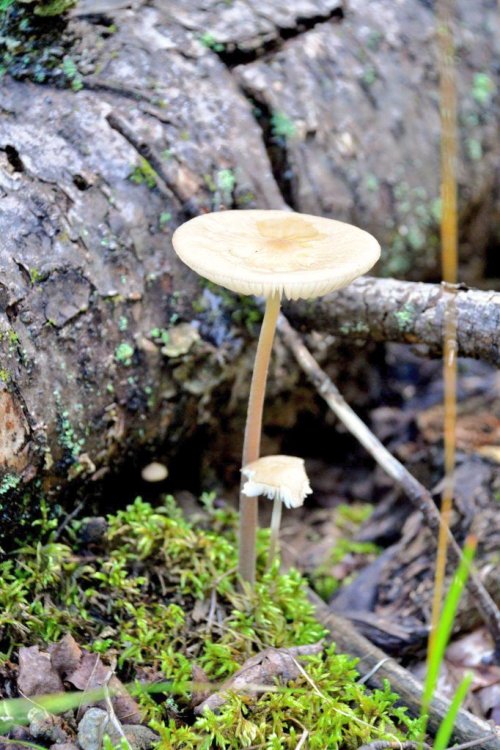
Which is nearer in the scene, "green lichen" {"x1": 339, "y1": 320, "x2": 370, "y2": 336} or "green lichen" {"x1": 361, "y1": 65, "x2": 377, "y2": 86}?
"green lichen" {"x1": 339, "y1": 320, "x2": 370, "y2": 336}

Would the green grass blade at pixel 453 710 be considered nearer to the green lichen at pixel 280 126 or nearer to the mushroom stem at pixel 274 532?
the mushroom stem at pixel 274 532

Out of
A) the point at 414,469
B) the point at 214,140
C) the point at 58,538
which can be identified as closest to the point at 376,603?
the point at 414,469

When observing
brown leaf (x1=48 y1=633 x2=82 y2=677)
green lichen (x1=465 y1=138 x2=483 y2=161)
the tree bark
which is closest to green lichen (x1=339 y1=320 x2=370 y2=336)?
the tree bark

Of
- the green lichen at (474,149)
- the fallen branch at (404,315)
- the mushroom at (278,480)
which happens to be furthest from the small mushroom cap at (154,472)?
the green lichen at (474,149)

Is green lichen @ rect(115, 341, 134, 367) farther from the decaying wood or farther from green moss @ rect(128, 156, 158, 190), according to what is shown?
the decaying wood

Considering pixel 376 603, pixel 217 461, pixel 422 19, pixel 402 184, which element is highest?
pixel 422 19

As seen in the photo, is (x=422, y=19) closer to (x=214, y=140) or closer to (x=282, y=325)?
(x=214, y=140)
